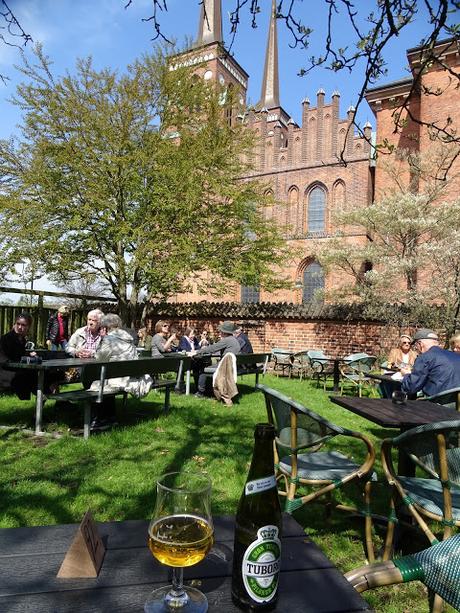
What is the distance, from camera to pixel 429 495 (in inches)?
101

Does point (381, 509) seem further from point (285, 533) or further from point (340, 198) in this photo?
point (340, 198)

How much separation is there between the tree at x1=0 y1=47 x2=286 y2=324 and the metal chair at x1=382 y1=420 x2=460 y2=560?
1022 centimetres

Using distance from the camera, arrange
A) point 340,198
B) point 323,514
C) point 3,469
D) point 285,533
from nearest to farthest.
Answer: point 285,533 → point 323,514 → point 3,469 → point 340,198

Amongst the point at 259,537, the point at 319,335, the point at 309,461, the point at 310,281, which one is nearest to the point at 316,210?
the point at 310,281

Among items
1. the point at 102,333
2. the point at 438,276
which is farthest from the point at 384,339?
the point at 102,333

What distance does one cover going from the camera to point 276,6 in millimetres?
3041

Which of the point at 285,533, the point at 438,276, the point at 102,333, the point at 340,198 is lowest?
the point at 285,533

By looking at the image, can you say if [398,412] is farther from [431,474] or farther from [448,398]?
[448,398]

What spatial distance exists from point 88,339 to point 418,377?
173 inches

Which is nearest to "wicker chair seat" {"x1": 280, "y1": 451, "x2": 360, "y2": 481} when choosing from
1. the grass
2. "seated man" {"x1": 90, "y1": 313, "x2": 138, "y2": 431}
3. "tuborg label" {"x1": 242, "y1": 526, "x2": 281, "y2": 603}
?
the grass

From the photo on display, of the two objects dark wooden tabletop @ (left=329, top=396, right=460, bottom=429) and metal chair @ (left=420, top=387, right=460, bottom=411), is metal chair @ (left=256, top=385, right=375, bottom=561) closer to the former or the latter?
dark wooden tabletop @ (left=329, top=396, right=460, bottom=429)

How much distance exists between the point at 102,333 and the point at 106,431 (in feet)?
6.18

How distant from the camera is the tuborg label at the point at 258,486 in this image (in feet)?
3.42

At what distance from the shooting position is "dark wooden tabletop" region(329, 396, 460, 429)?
2.86 metres
